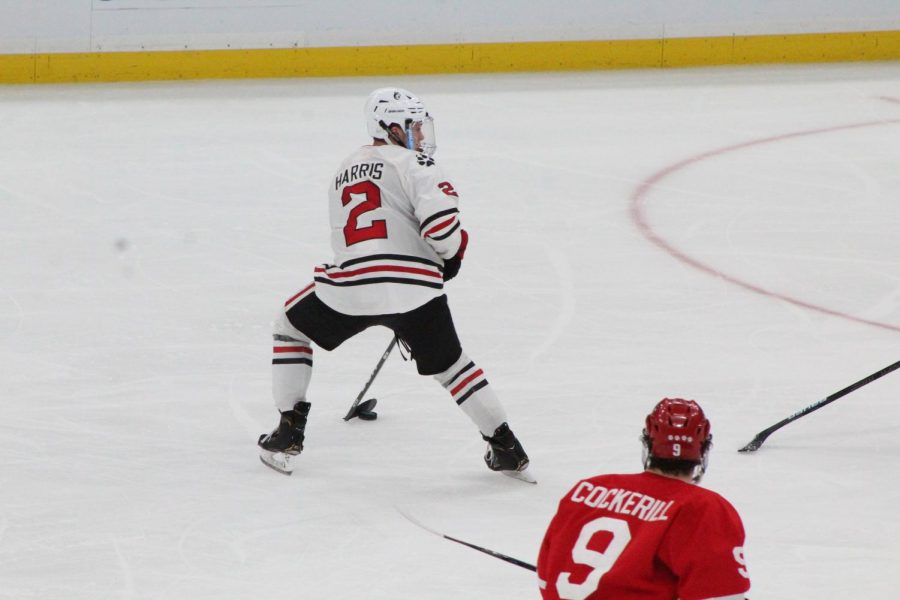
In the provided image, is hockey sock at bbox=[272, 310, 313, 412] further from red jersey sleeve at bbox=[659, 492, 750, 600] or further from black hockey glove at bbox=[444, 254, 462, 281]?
red jersey sleeve at bbox=[659, 492, 750, 600]

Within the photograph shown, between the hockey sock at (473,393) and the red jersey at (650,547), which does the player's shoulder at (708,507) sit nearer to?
the red jersey at (650,547)

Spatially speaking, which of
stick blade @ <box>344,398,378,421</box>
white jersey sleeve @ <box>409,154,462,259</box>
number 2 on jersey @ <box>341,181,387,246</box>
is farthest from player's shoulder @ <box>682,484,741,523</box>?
stick blade @ <box>344,398,378,421</box>

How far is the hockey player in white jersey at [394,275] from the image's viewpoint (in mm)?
3391

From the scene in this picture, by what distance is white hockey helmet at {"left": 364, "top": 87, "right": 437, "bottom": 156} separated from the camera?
346 cm

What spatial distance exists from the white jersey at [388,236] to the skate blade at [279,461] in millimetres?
439

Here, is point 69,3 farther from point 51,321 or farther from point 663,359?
point 663,359

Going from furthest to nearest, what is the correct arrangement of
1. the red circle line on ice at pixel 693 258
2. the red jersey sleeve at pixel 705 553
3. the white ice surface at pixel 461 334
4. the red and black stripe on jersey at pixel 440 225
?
the red circle line on ice at pixel 693 258 → the red and black stripe on jersey at pixel 440 225 → the white ice surface at pixel 461 334 → the red jersey sleeve at pixel 705 553

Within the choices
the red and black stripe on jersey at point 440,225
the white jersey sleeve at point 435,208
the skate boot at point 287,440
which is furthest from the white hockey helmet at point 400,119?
the skate boot at point 287,440

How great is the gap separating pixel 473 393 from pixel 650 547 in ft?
5.57

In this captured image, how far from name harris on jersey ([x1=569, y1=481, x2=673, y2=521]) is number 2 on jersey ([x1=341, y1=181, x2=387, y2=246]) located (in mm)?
1607

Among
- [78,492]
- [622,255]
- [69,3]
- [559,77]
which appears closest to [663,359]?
[622,255]

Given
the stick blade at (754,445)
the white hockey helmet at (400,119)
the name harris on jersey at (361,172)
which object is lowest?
the stick blade at (754,445)

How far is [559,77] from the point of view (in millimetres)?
9898

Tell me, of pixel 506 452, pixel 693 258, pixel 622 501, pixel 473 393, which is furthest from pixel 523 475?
pixel 693 258
